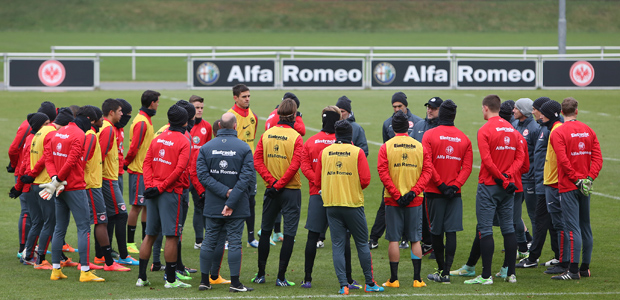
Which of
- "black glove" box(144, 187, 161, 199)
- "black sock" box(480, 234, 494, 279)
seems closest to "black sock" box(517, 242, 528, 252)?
"black sock" box(480, 234, 494, 279)

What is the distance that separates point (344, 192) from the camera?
8.44m

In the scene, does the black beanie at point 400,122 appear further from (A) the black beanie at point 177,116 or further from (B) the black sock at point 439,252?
(A) the black beanie at point 177,116

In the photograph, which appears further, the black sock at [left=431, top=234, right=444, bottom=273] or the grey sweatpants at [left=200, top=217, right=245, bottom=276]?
the black sock at [left=431, top=234, right=444, bottom=273]

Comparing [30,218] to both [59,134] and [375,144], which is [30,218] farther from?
[375,144]

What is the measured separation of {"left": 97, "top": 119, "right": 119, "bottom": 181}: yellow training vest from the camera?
32.8ft

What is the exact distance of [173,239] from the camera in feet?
29.0

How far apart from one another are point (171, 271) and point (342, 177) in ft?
7.98

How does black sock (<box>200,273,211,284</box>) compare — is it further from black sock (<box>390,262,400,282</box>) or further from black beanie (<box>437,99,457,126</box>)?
black beanie (<box>437,99,457,126</box>)

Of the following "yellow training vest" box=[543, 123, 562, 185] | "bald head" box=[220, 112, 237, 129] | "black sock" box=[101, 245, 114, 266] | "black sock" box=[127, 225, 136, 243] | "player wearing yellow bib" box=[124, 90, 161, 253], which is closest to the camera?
"bald head" box=[220, 112, 237, 129]

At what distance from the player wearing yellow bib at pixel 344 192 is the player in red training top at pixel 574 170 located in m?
2.61

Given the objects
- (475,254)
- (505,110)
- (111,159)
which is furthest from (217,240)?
(505,110)

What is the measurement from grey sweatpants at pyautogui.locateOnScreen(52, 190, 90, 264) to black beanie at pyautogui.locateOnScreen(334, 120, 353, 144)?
346 centimetres

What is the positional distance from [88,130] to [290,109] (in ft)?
9.10

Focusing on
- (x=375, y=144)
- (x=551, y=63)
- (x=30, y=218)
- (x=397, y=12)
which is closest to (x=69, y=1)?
(x=397, y=12)
